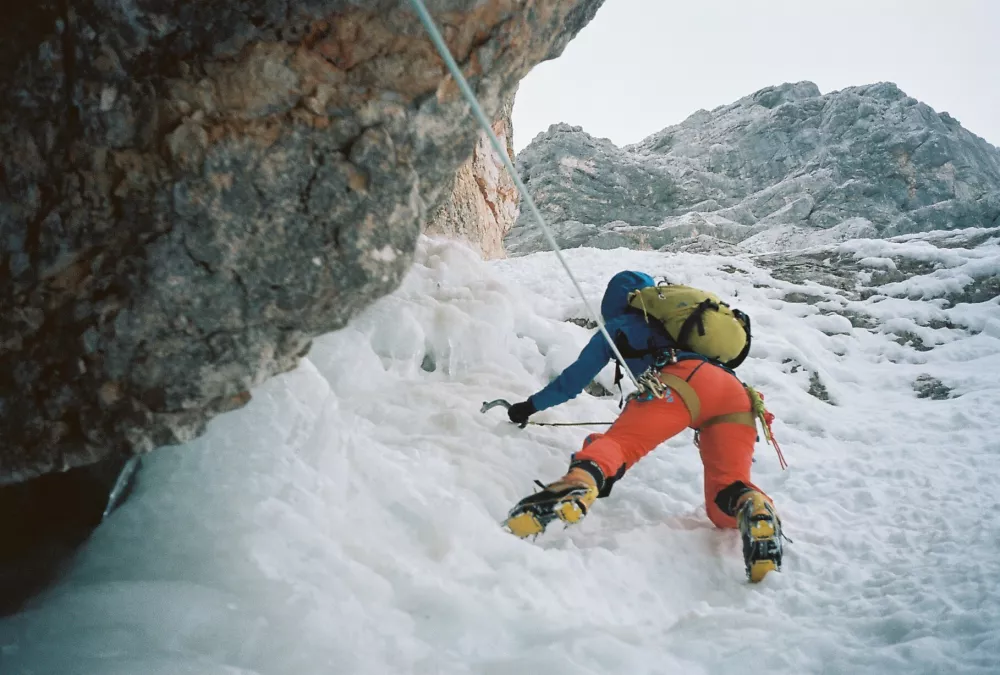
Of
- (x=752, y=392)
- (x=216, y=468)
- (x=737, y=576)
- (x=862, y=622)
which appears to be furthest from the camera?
(x=752, y=392)

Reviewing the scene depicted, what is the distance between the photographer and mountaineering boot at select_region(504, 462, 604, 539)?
2.41 m

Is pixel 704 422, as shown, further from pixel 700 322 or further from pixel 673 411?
pixel 700 322

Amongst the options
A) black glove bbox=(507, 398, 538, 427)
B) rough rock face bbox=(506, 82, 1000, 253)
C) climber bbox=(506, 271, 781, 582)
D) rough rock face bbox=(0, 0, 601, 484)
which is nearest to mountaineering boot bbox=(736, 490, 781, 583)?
climber bbox=(506, 271, 781, 582)

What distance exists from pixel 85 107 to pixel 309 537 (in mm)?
1580

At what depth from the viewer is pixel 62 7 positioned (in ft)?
5.27

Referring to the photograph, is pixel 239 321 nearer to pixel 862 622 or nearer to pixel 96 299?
pixel 96 299

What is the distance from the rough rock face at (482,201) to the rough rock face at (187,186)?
446 cm

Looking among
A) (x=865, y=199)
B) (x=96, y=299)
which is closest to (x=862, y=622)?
(x=96, y=299)

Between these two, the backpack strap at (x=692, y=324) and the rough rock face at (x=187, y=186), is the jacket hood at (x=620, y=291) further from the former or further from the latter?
the rough rock face at (x=187, y=186)

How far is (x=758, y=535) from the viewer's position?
2.43m

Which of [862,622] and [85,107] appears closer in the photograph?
[85,107]

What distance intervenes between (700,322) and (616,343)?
53 cm

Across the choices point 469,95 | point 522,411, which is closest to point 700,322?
point 522,411

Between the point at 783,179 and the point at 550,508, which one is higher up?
the point at 783,179
